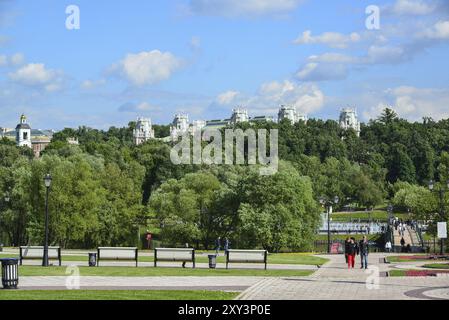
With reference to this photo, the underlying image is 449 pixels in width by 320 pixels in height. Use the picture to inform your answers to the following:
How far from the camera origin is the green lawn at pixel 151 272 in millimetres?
31719

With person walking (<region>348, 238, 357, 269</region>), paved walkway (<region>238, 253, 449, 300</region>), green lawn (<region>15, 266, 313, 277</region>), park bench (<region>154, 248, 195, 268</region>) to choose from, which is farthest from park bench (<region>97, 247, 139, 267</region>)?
person walking (<region>348, 238, 357, 269</region>)

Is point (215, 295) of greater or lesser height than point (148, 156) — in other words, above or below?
below

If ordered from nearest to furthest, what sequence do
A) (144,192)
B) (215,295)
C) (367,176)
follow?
(215,295)
(144,192)
(367,176)

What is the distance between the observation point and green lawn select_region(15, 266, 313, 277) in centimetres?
3172

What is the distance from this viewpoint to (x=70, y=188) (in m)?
75.5

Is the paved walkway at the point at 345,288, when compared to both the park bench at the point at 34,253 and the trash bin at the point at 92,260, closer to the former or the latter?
the trash bin at the point at 92,260

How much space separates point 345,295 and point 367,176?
139 meters

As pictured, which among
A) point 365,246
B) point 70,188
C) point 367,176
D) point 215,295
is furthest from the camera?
point 367,176

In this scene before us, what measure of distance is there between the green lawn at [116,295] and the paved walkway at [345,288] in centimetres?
90

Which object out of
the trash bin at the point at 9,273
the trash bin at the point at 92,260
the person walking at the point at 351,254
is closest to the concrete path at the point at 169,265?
the trash bin at the point at 92,260

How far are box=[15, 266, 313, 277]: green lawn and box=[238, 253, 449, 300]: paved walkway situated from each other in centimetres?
264

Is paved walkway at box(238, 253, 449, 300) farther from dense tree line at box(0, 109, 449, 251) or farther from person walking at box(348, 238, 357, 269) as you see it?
dense tree line at box(0, 109, 449, 251)
